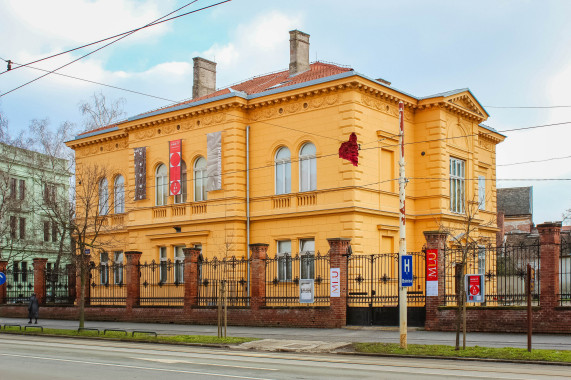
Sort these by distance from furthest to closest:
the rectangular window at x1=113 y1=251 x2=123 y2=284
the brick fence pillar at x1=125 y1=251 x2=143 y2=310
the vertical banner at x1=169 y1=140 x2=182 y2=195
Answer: the rectangular window at x1=113 y1=251 x2=123 y2=284, the vertical banner at x1=169 y1=140 x2=182 y2=195, the brick fence pillar at x1=125 y1=251 x2=143 y2=310

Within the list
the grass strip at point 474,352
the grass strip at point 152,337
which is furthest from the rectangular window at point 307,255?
the grass strip at point 474,352

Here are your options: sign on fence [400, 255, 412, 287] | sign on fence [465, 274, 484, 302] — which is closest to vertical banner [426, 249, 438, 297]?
sign on fence [465, 274, 484, 302]

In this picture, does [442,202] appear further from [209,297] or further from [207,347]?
[207,347]

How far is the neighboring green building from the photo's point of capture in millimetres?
47656

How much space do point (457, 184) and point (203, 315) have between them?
15.2 m

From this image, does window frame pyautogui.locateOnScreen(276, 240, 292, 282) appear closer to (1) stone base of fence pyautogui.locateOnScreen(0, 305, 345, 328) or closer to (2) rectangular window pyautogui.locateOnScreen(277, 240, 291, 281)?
(2) rectangular window pyautogui.locateOnScreen(277, 240, 291, 281)

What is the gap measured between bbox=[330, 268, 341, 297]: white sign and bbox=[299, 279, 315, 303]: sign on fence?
77 cm

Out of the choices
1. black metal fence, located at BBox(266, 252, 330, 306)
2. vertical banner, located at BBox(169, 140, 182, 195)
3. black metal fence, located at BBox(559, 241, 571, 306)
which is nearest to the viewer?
black metal fence, located at BBox(559, 241, 571, 306)

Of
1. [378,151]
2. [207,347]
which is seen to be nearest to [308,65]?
[378,151]

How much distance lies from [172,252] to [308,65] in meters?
12.7

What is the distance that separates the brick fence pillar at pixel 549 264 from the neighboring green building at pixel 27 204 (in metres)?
29.9

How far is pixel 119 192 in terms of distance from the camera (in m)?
44.8

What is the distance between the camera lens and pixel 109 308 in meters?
36.6

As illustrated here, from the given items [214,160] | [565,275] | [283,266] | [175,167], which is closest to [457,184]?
[283,266]
